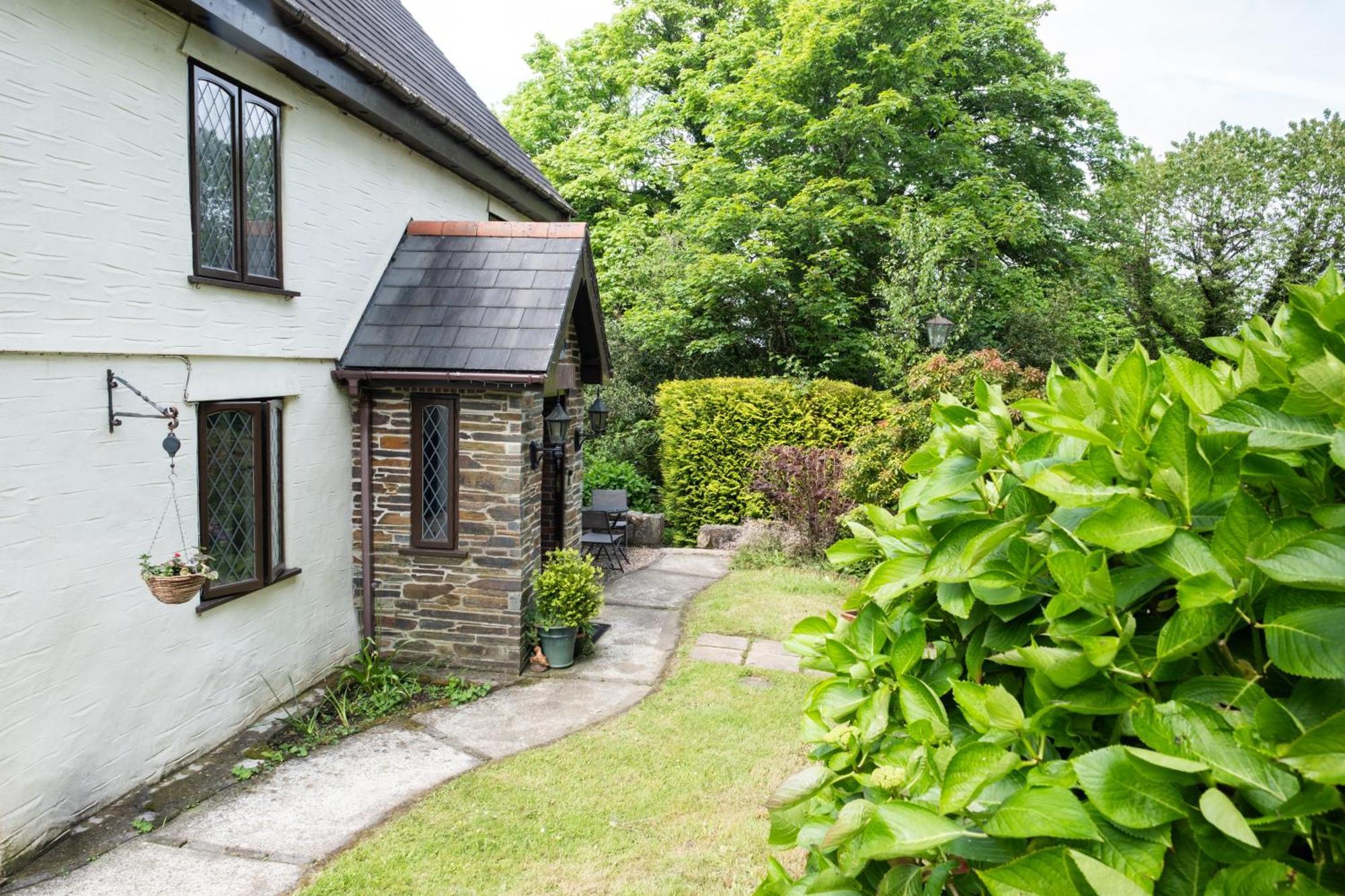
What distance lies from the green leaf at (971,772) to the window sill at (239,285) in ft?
21.8

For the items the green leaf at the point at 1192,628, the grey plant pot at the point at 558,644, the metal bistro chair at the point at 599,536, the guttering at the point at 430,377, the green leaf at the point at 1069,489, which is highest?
the guttering at the point at 430,377

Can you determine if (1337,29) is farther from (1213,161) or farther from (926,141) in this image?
(1213,161)

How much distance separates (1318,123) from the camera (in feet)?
63.8

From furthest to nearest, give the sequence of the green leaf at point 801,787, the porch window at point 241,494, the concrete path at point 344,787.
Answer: the porch window at point 241,494 < the concrete path at point 344,787 < the green leaf at point 801,787

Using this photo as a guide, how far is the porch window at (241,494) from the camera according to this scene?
6625mm

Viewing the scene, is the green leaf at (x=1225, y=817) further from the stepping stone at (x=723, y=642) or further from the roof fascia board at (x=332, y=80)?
the stepping stone at (x=723, y=642)

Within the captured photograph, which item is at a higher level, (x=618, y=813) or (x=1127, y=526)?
(x=1127, y=526)

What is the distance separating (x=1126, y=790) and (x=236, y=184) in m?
7.58

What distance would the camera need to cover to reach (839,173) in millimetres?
17297

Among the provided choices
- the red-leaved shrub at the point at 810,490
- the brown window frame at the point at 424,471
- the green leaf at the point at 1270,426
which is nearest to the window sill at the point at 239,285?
the brown window frame at the point at 424,471

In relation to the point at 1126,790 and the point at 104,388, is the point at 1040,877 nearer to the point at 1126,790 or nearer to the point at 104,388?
the point at 1126,790

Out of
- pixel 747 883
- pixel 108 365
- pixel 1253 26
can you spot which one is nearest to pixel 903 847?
pixel 747 883

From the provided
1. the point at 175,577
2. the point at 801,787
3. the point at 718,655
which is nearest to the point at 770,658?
the point at 718,655

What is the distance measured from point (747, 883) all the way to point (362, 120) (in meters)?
7.85
